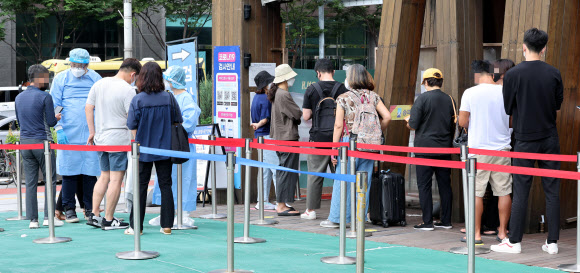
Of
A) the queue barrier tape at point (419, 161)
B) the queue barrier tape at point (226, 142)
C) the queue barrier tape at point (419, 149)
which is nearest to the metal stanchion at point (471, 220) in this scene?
the queue barrier tape at point (419, 161)

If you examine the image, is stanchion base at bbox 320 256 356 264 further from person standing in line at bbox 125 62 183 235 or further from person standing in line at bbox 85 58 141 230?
person standing in line at bbox 85 58 141 230

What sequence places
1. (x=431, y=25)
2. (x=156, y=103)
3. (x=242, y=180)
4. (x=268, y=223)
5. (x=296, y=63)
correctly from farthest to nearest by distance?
(x=296, y=63), (x=431, y=25), (x=242, y=180), (x=268, y=223), (x=156, y=103)

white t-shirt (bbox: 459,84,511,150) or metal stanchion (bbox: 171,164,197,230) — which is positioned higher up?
white t-shirt (bbox: 459,84,511,150)

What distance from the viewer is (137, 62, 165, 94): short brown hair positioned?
7555mm

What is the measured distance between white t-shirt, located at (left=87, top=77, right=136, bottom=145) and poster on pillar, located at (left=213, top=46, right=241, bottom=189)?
110 inches

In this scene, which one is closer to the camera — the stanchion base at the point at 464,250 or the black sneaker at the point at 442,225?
the stanchion base at the point at 464,250

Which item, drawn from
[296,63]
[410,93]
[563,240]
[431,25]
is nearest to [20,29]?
[296,63]

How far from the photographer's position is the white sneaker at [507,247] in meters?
6.95

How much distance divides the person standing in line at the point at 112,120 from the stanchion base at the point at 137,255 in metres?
1.59

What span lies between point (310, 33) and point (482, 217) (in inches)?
907

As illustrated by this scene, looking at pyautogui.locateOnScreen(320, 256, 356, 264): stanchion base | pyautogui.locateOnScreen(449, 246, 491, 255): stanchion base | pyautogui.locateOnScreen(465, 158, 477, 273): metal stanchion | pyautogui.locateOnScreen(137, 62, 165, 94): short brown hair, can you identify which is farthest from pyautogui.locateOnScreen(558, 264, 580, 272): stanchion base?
pyautogui.locateOnScreen(137, 62, 165, 94): short brown hair

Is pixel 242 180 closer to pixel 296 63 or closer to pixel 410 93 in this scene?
pixel 410 93

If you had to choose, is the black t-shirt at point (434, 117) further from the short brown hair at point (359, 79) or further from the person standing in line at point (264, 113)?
the person standing in line at point (264, 113)

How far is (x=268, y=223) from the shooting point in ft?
29.5
